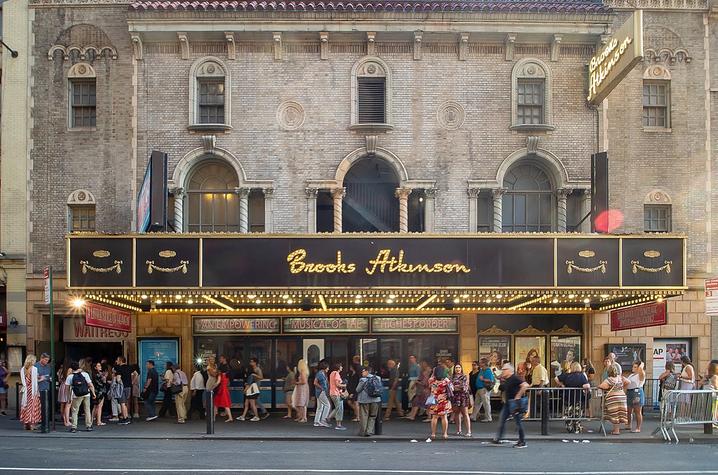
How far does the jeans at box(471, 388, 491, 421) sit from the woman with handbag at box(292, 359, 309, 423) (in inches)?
169

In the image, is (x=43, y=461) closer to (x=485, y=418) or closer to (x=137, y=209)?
(x=137, y=209)

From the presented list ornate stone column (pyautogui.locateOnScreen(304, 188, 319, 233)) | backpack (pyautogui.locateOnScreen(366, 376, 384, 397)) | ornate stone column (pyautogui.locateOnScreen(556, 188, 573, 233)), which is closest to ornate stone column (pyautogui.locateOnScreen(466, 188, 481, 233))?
ornate stone column (pyautogui.locateOnScreen(556, 188, 573, 233))

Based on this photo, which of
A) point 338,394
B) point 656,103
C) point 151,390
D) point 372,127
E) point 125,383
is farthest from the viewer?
point 656,103

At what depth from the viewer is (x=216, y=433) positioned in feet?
72.1

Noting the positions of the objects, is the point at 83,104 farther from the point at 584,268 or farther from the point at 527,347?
the point at 584,268

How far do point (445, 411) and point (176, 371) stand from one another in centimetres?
744

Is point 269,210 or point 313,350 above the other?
point 269,210

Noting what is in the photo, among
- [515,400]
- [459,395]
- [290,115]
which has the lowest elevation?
[459,395]

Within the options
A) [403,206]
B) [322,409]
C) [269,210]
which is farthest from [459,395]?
[269,210]

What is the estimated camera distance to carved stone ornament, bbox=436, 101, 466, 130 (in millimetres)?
26688

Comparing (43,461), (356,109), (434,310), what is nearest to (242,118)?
(356,109)

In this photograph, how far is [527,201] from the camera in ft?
89.0

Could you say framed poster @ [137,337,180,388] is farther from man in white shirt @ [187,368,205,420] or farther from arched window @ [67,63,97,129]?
arched window @ [67,63,97,129]

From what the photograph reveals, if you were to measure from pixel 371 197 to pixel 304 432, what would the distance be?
7.37m
